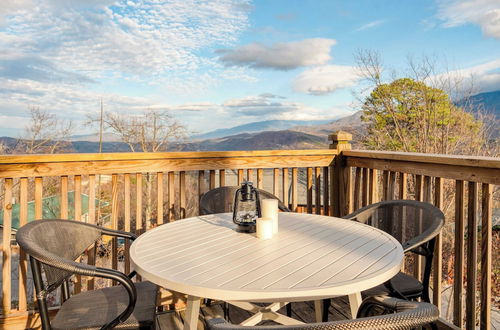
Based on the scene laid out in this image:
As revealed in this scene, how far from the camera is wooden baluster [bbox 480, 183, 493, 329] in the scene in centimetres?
197

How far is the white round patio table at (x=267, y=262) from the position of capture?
116 cm

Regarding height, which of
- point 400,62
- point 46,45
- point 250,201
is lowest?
point 250,201

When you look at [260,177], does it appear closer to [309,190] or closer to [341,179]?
[309,190]

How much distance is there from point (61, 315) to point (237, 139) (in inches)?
283

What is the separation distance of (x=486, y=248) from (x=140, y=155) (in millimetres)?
2339

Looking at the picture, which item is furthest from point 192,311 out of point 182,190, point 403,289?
point 182,190

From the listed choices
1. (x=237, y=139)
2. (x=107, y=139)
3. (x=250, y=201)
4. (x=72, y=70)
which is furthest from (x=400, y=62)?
(x=72, y=70)

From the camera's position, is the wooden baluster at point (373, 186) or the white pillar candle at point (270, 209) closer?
the white pillar candle at point (270, 209)

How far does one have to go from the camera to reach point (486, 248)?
200 centimetres

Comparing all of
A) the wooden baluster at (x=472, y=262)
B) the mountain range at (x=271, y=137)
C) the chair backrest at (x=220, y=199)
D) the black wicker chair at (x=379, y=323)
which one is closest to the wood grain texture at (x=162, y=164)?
the chair backrest at (x=220, y=199)

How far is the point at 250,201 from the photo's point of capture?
189 cm

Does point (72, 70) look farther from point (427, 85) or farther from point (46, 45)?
point (427, 85)

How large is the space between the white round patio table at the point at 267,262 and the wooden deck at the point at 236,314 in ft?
2.87

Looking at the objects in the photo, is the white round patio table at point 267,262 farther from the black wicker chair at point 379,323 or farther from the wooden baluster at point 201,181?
the wooden baluster at point 201,181
